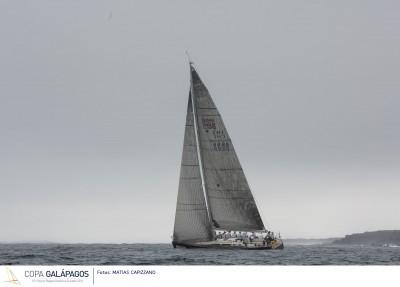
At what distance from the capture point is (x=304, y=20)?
16.2 metres

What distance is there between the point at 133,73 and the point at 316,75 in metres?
3.50

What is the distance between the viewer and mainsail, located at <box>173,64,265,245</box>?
20266 mm

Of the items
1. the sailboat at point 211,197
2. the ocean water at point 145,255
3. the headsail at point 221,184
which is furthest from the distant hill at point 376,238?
the headsail at point 221,184

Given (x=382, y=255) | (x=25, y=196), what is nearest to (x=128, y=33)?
(x=25, y=196)

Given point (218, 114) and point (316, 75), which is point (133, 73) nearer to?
point (218, 114)

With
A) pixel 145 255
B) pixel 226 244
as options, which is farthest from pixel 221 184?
pixel 145 255

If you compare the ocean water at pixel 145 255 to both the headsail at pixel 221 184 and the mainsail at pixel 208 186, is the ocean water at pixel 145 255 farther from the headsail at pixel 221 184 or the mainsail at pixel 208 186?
the headsail at pixel 221 184

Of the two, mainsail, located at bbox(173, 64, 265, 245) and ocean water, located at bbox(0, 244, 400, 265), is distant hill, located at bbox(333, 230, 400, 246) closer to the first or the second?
ocean water, located at bbox(0, 244, 400, 265)

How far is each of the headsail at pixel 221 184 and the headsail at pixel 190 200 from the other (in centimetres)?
31

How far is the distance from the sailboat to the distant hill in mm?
3642

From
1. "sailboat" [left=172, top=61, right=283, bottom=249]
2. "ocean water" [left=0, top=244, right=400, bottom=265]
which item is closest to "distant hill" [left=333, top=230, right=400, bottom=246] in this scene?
"ocean water" [left=0, top=244, right=400, bottom=265]

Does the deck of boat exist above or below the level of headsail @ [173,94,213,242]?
below

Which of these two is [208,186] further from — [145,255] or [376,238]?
[376,238]

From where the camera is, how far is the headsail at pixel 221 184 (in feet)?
70.0
